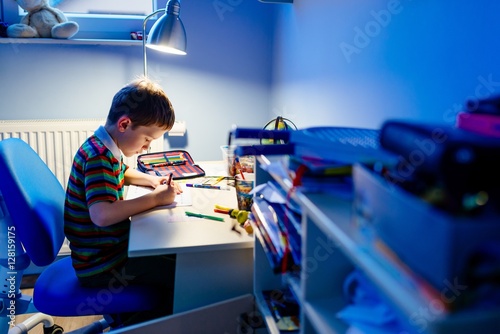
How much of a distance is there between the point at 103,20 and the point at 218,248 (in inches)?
63.9

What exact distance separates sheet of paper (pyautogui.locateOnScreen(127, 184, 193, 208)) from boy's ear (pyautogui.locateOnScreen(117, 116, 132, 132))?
0.82 feet

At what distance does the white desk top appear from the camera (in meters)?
1.08

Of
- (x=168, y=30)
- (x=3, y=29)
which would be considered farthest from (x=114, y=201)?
(x=3, y=29)

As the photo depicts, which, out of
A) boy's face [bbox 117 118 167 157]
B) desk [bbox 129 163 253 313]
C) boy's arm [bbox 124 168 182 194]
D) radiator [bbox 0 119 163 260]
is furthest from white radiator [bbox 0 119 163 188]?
desk [bbox 129 163 253 313]

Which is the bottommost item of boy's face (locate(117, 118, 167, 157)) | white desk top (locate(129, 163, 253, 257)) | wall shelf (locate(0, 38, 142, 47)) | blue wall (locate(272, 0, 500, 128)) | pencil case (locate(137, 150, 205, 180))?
white desk top (locate(129, 163, 253, 257))

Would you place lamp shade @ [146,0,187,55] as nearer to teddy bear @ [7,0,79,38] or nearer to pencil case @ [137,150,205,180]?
pencil case @ [137,150,205,180]

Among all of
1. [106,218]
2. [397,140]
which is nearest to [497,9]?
[397,140]

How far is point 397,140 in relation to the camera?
1.55ft

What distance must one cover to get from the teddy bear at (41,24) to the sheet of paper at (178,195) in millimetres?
945

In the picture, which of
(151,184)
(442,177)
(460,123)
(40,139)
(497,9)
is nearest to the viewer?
(442,177)

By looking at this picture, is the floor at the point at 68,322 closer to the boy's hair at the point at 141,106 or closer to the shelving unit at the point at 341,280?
the boy's hair at the point at 141,106

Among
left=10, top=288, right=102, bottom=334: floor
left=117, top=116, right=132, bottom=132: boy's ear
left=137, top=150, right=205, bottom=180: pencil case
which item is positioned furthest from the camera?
left=10, top=288, right=102, bottom=334: floor

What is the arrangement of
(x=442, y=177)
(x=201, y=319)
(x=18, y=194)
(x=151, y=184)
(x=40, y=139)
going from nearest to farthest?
(x=442, y=177) < (x=201, y=319) < (x=18, y=194) < (x=151, y=184) < (x=40, y=139)

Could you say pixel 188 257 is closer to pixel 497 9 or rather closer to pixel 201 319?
pixel 201 319
